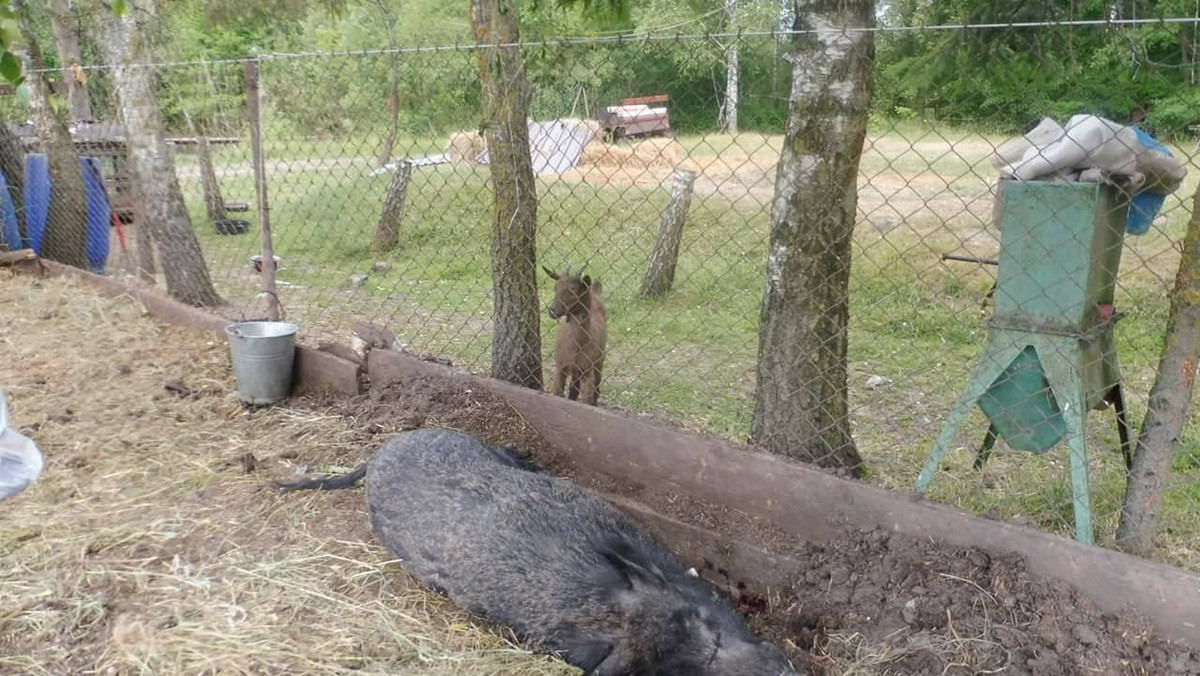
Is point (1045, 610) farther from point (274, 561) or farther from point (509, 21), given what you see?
point (509, 21)

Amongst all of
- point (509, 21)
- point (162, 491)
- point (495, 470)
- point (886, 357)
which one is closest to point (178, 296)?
point (162, 491)

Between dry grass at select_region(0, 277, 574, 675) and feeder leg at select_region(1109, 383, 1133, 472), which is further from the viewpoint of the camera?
feeder leg at select_region(1109, 383, 1133, 472)

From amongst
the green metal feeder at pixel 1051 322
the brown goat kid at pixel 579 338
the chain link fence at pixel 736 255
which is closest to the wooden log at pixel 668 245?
the chain link fence at pixel 736 255

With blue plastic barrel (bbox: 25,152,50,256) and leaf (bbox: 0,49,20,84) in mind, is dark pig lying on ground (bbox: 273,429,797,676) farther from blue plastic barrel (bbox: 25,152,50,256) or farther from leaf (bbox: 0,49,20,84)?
blue plastic barrel (bbox: 25,152,50,256)

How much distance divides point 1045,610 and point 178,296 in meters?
6.81

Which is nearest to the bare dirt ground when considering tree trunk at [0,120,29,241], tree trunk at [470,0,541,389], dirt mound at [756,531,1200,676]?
dirt mound at [756,531,1200,676]

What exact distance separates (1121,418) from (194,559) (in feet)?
12.4

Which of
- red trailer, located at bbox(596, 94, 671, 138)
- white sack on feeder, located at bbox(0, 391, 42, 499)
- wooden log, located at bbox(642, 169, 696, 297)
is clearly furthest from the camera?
wooden log, located at bbox(642, 169, 696, 297)

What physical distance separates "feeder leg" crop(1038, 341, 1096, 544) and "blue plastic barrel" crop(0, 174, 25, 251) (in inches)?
371

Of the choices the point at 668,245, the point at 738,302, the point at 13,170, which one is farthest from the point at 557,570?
the point at 13,170

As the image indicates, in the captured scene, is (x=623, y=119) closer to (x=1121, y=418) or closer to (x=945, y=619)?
(x=1121, y=418)

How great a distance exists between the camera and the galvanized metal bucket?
16.8 ft

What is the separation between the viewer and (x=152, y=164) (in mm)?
7188

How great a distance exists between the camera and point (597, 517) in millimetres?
3514
